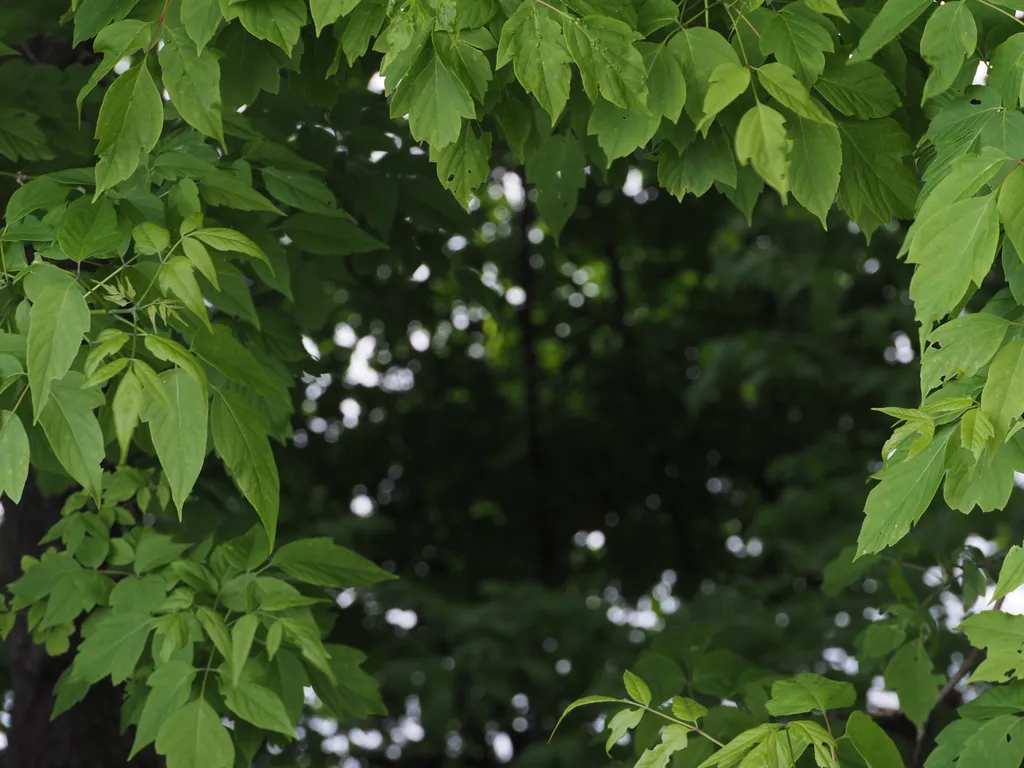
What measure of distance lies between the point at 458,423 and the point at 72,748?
3471mm

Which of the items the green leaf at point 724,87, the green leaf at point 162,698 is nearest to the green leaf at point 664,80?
the green leaf at point 724,87

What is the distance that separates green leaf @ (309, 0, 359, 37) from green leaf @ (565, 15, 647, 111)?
0.31 metres

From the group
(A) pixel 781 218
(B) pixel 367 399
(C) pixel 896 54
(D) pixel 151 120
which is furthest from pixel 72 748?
(A) pixel 781 218

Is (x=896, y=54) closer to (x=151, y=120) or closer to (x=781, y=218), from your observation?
(x=151, y=120)

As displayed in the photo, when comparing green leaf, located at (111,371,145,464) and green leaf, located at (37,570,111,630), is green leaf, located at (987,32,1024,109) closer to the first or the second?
green leaf, located at (111,371,145,464)

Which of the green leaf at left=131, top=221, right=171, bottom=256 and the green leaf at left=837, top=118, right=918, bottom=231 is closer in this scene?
the green leaf at left=131, top=221, right=171, bottom=256

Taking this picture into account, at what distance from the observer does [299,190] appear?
2.28 meters

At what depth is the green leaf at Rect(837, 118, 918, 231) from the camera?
182cm

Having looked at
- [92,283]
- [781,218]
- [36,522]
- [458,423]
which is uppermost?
[92,283]

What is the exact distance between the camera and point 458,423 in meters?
6.12

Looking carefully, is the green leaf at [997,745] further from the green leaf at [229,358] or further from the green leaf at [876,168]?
the green leaf at [229,358]

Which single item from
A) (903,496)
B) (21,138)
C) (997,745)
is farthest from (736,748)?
(21,138)

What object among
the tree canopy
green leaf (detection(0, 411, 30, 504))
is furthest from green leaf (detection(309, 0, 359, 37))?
green leaf (detection(0, 411, 30, 504))

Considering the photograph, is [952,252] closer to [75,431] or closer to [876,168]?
[876,168]
